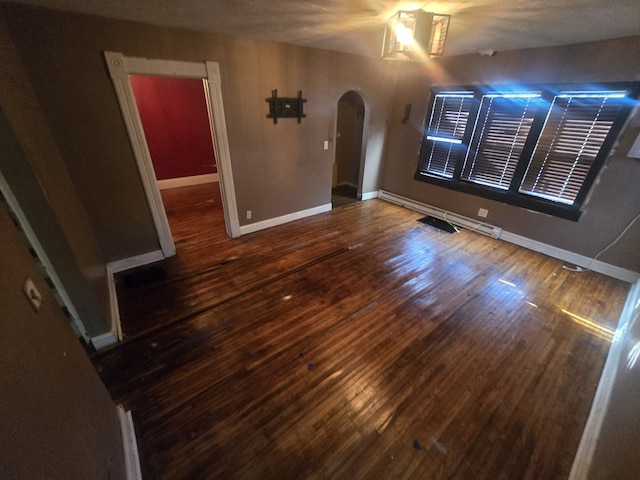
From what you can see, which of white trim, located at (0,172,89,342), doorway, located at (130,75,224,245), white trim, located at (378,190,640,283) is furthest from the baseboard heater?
white trim, located at (0,172,89,342)

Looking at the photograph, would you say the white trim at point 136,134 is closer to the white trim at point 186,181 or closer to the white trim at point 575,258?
the white trim at point 186,181

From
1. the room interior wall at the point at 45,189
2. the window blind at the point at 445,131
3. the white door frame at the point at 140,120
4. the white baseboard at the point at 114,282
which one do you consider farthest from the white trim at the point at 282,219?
the window blind at the point at 445,131

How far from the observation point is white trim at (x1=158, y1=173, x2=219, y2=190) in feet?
17.5

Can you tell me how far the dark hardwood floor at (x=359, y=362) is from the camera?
1.43 m

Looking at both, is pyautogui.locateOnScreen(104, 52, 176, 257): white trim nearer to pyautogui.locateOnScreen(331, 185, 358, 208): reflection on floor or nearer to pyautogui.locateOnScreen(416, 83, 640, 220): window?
pyautogui.locateOnScreen(331, 185, 358, 208): reflection on floor

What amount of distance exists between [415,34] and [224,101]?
210 cm

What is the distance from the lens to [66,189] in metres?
2.05

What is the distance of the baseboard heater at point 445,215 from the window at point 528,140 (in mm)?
428

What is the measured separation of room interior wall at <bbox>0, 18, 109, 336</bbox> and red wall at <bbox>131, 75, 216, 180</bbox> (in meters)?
3.22

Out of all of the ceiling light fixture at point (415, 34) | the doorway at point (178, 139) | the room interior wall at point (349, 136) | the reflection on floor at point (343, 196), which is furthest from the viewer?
the room interior wall at point (349, 136)

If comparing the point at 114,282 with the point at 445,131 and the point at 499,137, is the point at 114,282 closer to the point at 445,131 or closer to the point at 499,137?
the point at 445,131

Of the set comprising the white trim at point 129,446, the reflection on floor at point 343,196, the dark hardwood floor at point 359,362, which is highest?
the reflection on floor at point 343,196

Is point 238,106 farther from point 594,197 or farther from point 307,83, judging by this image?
point 594,197

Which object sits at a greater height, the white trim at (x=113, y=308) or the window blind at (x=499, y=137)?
the window blind at (x=499, y=137)
